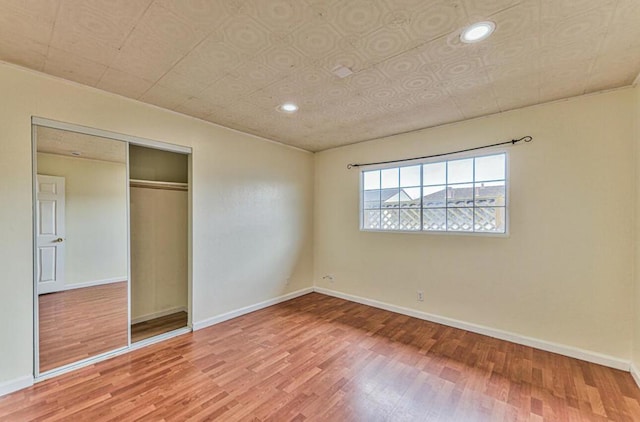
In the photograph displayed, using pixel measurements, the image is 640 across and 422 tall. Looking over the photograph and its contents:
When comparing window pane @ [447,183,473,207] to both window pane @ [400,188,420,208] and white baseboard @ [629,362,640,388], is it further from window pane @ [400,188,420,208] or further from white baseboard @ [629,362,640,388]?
white baseboard @ [629,362,640,388]

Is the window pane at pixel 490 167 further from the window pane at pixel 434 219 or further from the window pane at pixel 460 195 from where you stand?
the window pane at pixel 434 219

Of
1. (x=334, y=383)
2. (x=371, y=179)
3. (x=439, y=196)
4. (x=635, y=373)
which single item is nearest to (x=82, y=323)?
(x=334, y=383)

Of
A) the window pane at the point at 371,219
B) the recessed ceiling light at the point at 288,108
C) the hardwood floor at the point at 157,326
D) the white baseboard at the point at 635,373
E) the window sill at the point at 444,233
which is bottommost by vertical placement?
the hardwood floor at the point at 157,326

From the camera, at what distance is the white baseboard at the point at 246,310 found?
330 cm

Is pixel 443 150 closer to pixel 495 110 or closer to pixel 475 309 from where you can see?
pixel 495 110

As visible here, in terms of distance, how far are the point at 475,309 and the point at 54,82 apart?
15.5ft

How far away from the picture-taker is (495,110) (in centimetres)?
295

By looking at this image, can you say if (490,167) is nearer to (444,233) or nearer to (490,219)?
(490,219)

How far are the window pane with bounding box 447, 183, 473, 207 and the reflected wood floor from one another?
12.7 ft

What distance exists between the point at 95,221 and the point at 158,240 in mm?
806

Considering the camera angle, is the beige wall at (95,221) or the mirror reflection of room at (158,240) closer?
the beige wall at (95,221)

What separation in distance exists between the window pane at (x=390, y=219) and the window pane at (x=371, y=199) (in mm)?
181

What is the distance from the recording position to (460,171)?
3.36 m

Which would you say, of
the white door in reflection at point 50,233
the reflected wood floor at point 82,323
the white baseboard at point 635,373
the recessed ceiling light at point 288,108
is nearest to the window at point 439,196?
the white baseboard at point 635,373
